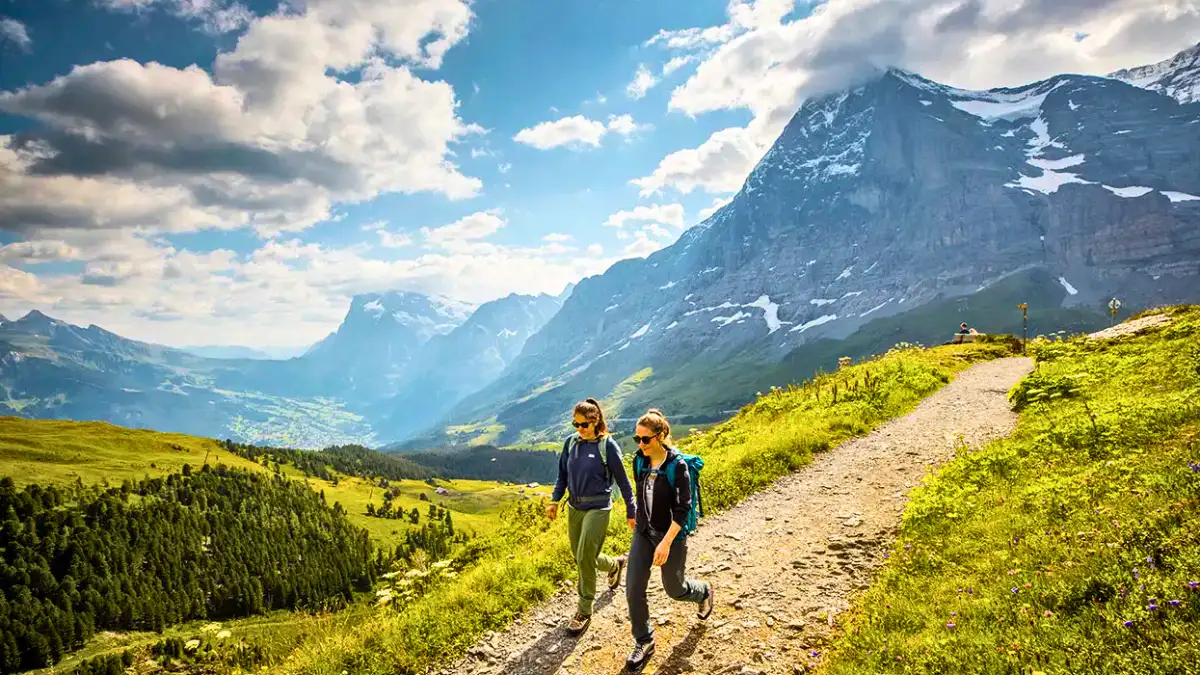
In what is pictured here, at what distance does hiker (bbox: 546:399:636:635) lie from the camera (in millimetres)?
9398

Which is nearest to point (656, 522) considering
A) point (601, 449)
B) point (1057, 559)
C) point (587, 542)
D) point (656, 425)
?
point (656, 425)

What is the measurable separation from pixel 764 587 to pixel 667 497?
3.58 meters

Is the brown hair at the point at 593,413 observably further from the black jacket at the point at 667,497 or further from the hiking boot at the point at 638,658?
the hiking boot at the point at 638,658

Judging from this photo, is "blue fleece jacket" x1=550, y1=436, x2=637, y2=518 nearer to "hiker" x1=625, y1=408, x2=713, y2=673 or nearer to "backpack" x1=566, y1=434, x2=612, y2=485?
"backpack" x1=566, y1=434, x2=612, y2=485

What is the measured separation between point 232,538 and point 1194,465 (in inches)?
9210

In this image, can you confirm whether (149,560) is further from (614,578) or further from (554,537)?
(614,578)

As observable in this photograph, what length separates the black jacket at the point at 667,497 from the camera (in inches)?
308

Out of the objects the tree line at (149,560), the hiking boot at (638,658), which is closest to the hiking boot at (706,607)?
the hiking boot at (638,658)

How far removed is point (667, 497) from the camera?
791 cm

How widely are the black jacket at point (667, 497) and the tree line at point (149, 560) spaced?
19810cm

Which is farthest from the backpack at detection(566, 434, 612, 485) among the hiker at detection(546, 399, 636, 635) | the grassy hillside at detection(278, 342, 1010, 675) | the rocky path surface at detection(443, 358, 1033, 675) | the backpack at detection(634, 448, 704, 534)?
the grassy hillside at detection(278, 342, 1010, 675)

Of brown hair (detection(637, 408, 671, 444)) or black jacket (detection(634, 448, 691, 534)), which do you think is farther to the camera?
brown hair (detection(637, 408, 671, 444))

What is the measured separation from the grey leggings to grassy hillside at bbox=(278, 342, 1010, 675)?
3.30 metres

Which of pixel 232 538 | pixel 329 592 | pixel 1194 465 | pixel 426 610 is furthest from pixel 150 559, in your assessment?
pixel 1194 465
